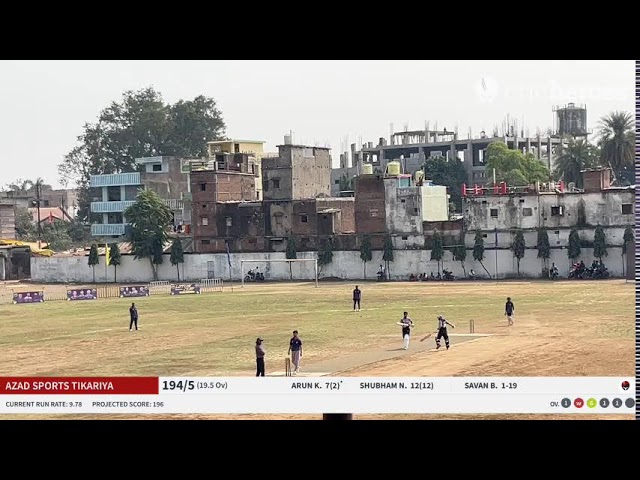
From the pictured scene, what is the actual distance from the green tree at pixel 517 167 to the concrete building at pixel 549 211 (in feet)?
5.85

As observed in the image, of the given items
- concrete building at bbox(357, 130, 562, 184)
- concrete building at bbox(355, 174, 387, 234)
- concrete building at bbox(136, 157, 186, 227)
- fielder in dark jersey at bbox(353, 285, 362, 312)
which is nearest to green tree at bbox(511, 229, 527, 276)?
concrete building at bbox(357, 130, 562, 184)

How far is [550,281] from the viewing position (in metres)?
37.5

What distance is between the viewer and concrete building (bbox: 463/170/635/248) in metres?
40.1

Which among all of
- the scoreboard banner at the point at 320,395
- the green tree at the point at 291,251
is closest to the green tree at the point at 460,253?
the green tree at the point at 291,251

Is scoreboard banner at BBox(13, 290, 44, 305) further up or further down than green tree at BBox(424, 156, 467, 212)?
further down

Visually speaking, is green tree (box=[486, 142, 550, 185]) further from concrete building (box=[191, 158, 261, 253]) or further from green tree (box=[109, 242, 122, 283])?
green tree (box=[109, 242, 122, 283])

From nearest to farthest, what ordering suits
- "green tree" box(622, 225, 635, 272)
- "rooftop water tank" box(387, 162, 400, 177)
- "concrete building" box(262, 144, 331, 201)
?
"green tree" box(622, 225, 635, 272), "rooftop water tank" box(387, 162, 400, 177), "concrete building" box(262, 144, 331, 201)

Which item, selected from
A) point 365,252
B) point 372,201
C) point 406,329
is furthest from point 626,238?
point 406,329

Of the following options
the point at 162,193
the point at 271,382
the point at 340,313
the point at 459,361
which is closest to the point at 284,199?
the point at 162,193

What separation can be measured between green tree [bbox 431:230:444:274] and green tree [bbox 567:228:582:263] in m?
4.88

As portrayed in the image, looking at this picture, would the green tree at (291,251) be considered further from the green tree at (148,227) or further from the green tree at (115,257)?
the green tree at (115,257)

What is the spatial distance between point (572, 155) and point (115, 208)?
18.2 metres

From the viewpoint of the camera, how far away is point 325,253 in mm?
43438
